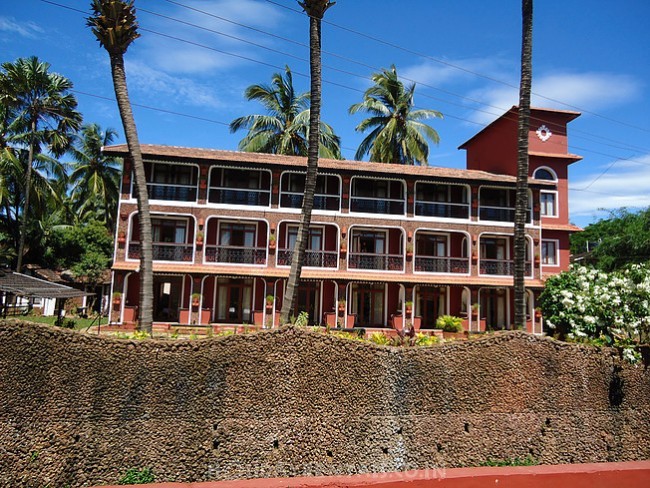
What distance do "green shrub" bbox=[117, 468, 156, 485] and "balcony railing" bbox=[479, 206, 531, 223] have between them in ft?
69.8

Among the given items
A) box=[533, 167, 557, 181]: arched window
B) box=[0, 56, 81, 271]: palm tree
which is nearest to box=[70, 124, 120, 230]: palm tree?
box=[0, 56, 81, 271]: palm tree

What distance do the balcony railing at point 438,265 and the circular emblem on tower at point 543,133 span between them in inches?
372

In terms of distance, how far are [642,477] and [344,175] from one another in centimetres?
1700

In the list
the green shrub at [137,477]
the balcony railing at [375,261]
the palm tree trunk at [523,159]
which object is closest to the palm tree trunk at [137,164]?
the green shrub at [137,477]

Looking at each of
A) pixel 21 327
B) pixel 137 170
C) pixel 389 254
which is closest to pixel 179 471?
pixel 21 327

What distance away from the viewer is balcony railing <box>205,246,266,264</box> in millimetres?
21594

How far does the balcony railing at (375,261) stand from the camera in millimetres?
22531

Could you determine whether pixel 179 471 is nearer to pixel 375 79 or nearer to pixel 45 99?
pixel 45 99

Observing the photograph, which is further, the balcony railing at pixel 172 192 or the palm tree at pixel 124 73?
the balcony railing at pixel 172 192

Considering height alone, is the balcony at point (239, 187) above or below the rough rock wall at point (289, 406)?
above

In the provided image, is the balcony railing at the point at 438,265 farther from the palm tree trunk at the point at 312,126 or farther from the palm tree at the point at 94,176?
the palm tree at the point at 94,176

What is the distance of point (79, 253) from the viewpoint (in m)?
31.8

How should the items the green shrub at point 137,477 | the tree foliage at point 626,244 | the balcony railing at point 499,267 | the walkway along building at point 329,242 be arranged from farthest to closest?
the tree foliage at point 626,244, the balcony railing at point 499,267, the walkway along building at point 329,242, the green shrub at point 137,477

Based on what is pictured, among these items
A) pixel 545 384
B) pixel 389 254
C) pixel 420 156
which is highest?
pixel 420 156
